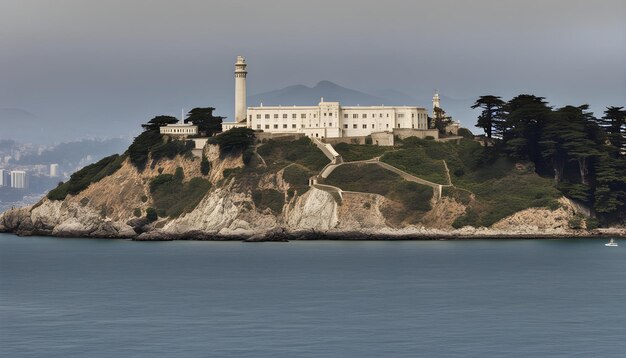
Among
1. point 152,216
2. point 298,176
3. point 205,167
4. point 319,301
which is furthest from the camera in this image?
point 205,167

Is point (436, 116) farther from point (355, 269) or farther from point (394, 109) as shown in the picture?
point (355, 269)

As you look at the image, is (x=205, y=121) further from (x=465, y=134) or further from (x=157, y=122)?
(x=465, y=134)

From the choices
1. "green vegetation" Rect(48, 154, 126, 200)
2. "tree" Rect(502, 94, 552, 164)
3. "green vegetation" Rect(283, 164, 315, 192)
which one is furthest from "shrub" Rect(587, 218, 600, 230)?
"green vegetation" Rect(48, 154, 126, 200)

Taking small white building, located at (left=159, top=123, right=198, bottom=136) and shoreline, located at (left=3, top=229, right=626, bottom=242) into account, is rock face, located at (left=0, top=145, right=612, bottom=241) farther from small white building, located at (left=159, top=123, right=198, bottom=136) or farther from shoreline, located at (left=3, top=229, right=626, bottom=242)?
small white building, located at (left=159, top=123, right=198, bottom=136)

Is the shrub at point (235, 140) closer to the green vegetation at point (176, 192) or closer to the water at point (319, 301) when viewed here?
the green vegetation at point (176, 192)

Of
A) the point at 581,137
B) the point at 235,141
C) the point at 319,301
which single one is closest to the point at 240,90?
the point at 235,141
